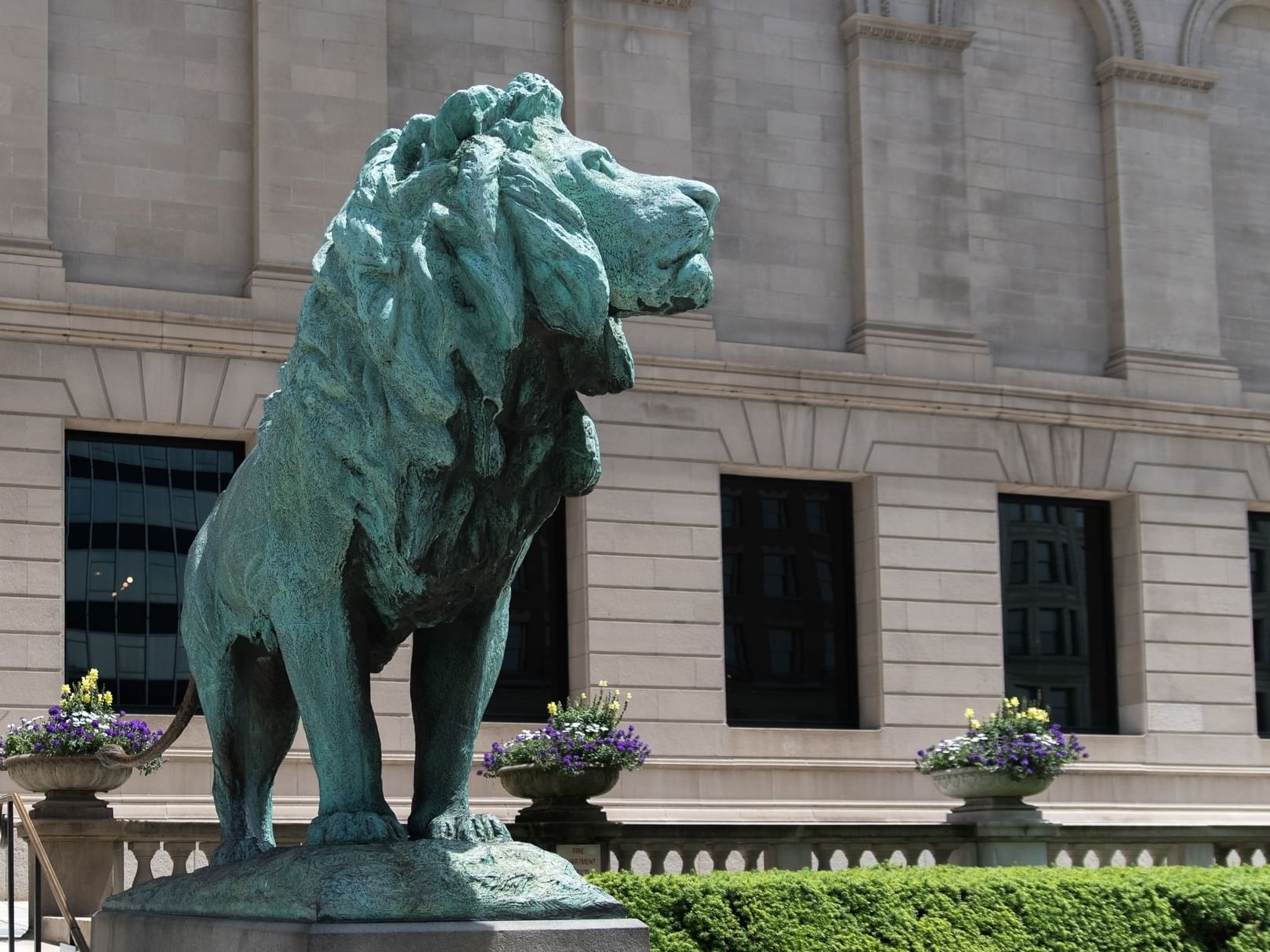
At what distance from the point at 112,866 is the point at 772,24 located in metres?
17.7

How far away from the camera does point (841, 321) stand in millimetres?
29078

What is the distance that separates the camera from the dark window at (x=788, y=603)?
90.5 feet

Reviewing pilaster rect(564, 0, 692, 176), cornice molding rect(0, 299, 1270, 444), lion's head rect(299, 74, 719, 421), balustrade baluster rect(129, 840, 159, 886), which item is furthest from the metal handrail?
pilaster rect(564, 0, 692, 176)

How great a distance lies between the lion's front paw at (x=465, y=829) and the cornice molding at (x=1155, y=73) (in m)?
27.3

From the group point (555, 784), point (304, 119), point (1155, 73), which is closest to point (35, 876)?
point (555, 784)

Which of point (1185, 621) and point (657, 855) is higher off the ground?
point (1185, 621)

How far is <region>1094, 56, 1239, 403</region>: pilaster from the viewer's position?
30.6 meters

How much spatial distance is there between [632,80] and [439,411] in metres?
22.8

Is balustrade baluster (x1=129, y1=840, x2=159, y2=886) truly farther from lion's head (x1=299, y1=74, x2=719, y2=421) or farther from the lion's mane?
lion's head (x1=299, y1=74, x2=719, y2=421)

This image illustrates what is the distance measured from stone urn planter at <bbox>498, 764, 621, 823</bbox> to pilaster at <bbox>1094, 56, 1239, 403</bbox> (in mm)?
13665

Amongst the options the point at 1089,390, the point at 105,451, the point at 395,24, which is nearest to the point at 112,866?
the point at 105,451

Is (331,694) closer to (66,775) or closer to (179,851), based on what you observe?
(179,851)

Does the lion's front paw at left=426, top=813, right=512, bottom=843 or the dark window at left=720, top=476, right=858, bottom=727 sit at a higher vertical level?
the dark window at left=720, top=476, right=858, bottom=727

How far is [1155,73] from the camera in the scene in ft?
103
